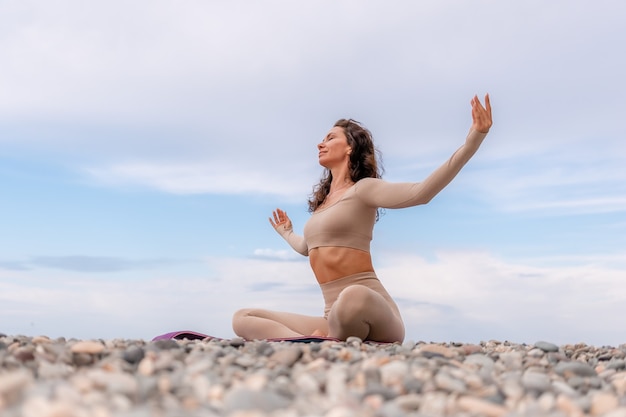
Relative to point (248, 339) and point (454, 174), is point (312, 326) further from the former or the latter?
point (454, 174)

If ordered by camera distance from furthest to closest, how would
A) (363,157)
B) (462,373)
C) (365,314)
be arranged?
(363,157)
(365,314)
(462,373)

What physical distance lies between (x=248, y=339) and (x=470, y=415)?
3914 millimetres

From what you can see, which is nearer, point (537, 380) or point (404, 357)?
point (537, 380)

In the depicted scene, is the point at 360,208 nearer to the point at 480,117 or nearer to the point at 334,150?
the point at 334,150

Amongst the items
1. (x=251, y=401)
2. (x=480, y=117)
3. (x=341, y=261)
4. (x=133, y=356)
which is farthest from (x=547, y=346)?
(x=251, y=401)

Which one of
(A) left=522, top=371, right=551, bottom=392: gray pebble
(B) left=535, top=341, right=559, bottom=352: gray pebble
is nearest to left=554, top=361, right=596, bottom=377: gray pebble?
(A) left=522, top=371, right=551, bottom=392: gray pebble

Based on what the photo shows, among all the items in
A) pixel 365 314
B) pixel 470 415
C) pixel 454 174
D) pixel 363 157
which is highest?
pixel 363 157

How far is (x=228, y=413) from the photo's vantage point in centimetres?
235

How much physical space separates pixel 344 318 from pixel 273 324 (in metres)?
1.00

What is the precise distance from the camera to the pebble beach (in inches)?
93.9

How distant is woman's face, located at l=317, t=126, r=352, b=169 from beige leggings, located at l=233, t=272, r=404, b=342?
1194 mm

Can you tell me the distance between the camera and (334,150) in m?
6.70

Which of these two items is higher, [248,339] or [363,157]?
[363,157]

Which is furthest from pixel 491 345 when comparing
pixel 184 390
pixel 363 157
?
pixel 184 390
